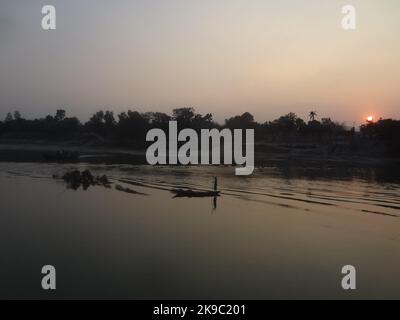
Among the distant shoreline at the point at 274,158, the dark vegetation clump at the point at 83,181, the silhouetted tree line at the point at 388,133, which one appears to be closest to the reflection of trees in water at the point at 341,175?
the distant shoreline at the point at 274,158

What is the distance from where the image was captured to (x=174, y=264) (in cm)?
1516

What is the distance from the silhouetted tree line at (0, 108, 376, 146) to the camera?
102 meters

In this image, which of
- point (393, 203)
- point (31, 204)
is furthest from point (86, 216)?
point (393, 203)

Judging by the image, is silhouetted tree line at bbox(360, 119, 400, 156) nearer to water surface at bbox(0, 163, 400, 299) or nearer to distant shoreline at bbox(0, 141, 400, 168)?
distant shoreline at bbox(0, 141, 400, 168)

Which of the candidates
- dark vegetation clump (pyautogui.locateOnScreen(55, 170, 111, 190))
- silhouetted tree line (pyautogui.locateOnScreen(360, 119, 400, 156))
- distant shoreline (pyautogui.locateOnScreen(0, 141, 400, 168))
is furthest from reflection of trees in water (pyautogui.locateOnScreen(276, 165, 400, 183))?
silhouetted tree line (pyautogui.locateOnScreen(360, 119, 400, 156))

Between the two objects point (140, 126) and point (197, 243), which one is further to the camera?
point (140, 126)

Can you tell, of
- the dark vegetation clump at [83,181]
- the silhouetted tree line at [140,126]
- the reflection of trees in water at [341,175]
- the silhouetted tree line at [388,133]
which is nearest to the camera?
the dark vegetation clump at [83,181]

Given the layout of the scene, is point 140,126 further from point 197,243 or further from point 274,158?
point 197,243

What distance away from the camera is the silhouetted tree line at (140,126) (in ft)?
334

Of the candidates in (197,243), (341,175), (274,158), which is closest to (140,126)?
(274,158)

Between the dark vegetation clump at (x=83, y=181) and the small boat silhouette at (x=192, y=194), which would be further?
the dark vegetation clump at (x=83, y=181)

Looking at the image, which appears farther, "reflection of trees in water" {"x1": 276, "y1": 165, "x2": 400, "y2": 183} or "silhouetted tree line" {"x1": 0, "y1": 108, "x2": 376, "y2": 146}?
"silhouetted tree line" {"x1": 0, "y1": 108, "x2": 376, "y2": 146}

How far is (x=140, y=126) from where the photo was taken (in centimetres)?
11056

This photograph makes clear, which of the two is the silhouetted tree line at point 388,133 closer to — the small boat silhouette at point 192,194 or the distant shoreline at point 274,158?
the distant shoreline at point 274,158
